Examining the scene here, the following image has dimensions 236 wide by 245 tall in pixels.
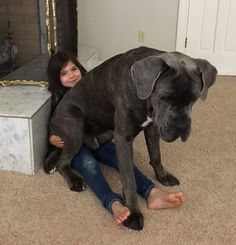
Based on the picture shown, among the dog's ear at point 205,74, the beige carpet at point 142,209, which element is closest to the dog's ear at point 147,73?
the dog's ear at point 205,74

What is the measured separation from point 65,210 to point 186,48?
240 cm

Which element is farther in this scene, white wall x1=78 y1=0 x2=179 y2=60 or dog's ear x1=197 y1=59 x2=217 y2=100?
white wall x1=78 y1=0 x2=179 y2=60

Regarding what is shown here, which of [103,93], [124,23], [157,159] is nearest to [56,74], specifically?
[103,93]

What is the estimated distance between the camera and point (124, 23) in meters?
3.54

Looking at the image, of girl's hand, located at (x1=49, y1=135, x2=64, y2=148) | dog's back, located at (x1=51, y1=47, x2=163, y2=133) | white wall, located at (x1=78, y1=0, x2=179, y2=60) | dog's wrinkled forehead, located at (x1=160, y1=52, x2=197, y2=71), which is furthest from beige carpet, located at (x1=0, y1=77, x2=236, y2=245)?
white wall, located at (x1=78, y1=0, x2=179, y2=60)

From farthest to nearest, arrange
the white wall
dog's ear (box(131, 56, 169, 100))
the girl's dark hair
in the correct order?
the white wall → the girl's dark hair → dog's ear (box(131, 56, 169, 100))

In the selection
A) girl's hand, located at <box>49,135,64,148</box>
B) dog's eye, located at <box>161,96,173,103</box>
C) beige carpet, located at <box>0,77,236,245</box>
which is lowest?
beige carpet, located at <box>0,77,236,245</box>

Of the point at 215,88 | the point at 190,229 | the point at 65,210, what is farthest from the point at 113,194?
the point at 215,88

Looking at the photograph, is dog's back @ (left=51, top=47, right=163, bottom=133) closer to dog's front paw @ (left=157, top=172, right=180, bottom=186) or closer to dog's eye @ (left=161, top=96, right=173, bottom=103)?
dog's eye @ (left=161, top=96, right=173, bottom=103)

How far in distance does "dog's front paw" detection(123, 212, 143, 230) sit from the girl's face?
0.79 metres

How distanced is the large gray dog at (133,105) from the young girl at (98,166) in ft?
0.15

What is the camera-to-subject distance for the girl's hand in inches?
71.6

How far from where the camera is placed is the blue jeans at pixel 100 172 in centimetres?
156

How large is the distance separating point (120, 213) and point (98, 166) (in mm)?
341
